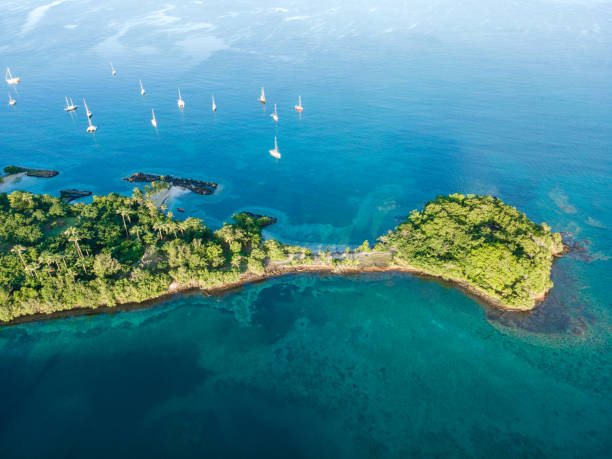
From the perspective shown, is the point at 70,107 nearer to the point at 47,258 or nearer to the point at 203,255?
the point at 47,258

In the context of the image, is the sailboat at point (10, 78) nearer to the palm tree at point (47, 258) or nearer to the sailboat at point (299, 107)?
the sailboat at point (299, 107)

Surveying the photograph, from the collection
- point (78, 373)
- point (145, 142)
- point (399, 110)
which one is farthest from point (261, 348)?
point (399, 110)

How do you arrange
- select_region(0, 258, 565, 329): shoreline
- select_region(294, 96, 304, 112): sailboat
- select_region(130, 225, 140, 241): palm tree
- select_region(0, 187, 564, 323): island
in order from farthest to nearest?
select_region(294, 96, 304, 112): sailboat, select_region(130, 225, 140, 241): palm tree, select_region(0, 258, 565, 329): shoreline, select_region(0, 187, 564, 323): island

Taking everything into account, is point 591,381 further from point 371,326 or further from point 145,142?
point 145,142

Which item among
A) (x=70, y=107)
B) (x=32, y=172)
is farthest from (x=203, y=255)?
(x=70, y=107)

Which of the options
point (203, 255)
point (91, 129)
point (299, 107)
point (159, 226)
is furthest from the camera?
point (299, 107)

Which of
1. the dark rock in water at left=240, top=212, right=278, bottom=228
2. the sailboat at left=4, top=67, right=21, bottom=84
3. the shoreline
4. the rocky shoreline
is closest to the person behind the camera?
the shoreline

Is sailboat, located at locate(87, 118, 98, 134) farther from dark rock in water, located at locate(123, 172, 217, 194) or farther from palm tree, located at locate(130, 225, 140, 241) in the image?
palm tree, located at locate(130, 225, 140, 241)

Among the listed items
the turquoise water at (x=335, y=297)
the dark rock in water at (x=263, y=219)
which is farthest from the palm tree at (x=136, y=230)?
the dark rock in water at (x=263, y=219)

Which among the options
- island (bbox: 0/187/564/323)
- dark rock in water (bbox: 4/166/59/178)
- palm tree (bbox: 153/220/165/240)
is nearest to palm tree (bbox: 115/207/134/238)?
island (bbox: 0/187/564/323)
